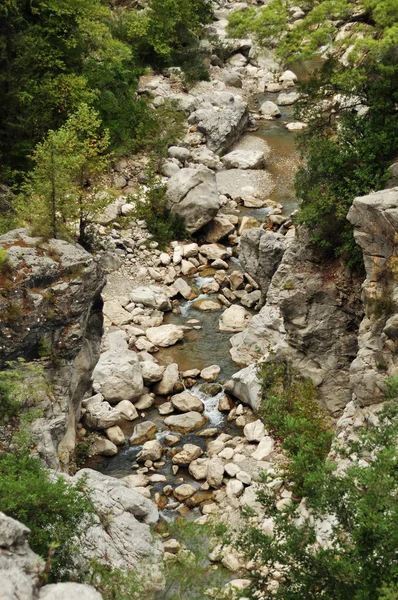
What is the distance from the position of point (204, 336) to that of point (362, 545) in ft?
57.4

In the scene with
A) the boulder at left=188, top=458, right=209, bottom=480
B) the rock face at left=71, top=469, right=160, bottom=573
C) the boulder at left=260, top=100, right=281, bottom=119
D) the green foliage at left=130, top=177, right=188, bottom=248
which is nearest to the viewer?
the rock face at left=71, top=469, right=160, bottom=573

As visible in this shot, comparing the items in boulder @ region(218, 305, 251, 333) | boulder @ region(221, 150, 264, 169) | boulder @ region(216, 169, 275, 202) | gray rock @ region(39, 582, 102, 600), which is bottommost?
boulder @ region(218, 305, 251, 333)

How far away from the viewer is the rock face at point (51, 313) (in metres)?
17.5

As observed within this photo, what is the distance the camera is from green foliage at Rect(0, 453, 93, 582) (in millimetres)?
12008

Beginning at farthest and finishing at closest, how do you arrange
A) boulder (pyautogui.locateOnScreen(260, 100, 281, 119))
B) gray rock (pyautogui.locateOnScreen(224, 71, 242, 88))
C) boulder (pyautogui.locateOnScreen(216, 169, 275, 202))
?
gray rock (pyautogui.locateOnScreen(224, 71, 242, 88)) < boulder (pyautogui.locateOnScreen(260, 100, 281, 119)) < boulder (pyautogui.locateOnScreen(216, 169, 275, 202))

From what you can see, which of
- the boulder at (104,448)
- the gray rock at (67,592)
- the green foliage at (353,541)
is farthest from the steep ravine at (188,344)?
the green foliage at (353,541)

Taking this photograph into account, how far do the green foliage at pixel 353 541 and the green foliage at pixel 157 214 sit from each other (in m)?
22.1

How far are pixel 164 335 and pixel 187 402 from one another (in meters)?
4.35

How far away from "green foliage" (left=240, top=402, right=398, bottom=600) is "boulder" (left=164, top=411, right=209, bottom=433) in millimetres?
10497

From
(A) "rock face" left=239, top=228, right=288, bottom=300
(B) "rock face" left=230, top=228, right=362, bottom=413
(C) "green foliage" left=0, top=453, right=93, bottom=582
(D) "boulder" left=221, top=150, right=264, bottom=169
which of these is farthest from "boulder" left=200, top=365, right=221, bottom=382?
(D) "boulder" left=221, top=150, right=264, bottom=169

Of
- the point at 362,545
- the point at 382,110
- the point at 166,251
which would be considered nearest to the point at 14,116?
the point at 166,251

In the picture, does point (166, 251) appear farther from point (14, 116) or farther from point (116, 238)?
point (14, 116)

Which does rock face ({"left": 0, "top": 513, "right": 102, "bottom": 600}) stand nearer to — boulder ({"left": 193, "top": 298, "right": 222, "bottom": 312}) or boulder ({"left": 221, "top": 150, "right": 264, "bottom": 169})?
boulder ({"left": 193, "top": 298, "right": 222, "bottom": 312})

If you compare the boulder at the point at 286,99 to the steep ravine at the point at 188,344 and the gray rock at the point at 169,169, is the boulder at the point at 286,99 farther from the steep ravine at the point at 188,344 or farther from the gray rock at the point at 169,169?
the steep ravine at the point at 188,344
